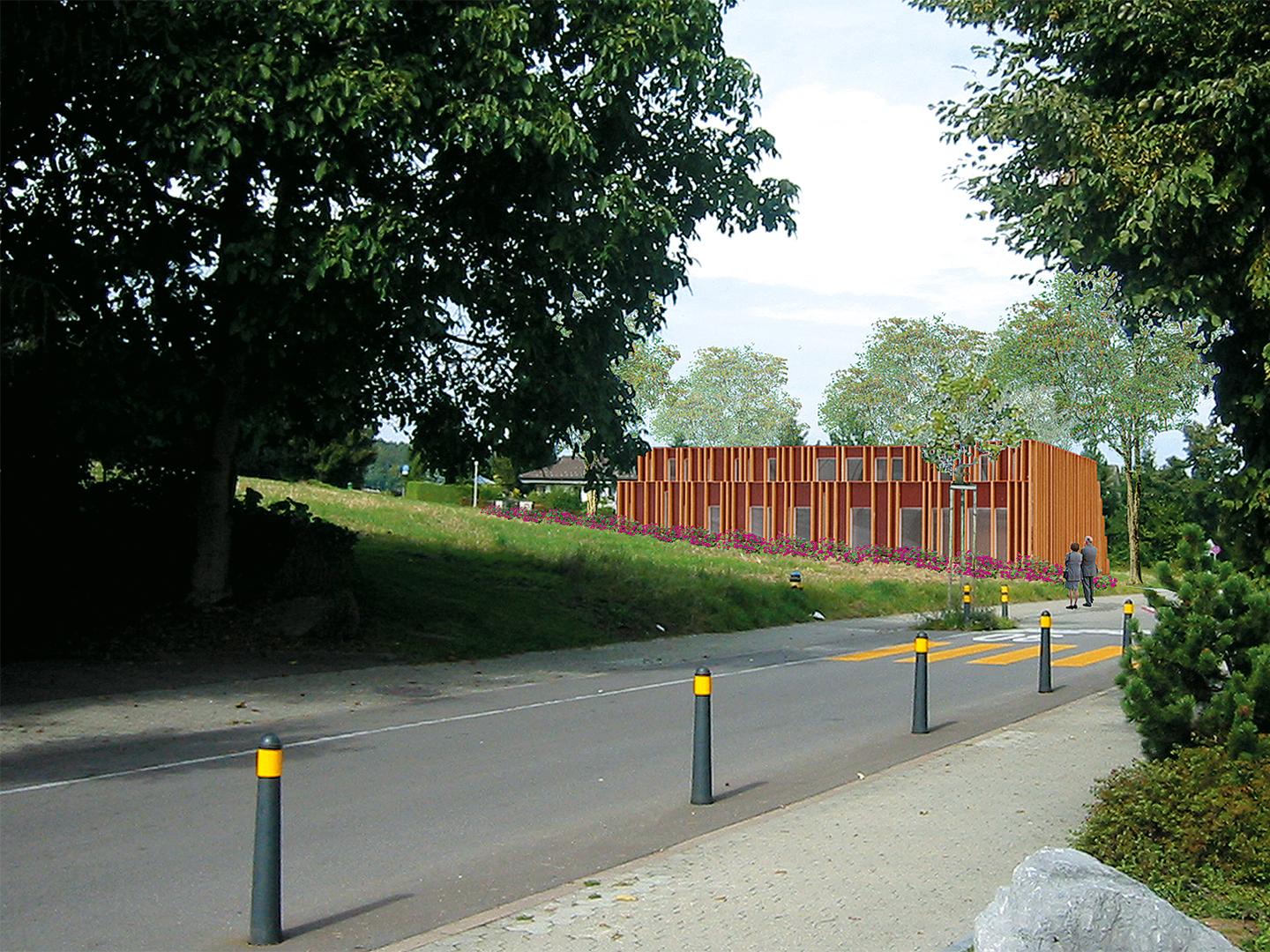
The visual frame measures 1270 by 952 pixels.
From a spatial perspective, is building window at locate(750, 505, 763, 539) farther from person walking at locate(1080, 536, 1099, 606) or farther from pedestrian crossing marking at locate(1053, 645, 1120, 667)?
pedestrian crossing marking at locate(1053, 645, 1120, 667)

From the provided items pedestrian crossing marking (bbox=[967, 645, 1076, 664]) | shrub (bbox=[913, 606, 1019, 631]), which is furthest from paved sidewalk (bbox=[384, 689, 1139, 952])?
shrub (bbox=[913, 606, 1019, 631])

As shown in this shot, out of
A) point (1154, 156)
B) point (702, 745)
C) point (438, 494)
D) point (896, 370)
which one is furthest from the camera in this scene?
point (896, 370)

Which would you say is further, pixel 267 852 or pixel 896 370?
pixel 896 370

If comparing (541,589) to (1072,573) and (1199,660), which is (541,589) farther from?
(1072,573)

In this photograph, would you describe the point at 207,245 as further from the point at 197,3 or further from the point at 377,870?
the point at 377,870

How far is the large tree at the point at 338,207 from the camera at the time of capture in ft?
48.6

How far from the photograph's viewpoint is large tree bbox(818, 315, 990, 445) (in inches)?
3772

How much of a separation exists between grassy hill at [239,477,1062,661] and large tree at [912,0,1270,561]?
10618 millimetres

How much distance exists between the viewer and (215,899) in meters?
7.19

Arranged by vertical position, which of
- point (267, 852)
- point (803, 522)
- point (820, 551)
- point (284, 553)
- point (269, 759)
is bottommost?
point (267, 852)

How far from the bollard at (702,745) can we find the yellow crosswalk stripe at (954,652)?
450 inches

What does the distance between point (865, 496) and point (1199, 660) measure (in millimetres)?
51617

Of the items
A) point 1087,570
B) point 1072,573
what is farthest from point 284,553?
point 1087,570

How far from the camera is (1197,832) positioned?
7172mm
